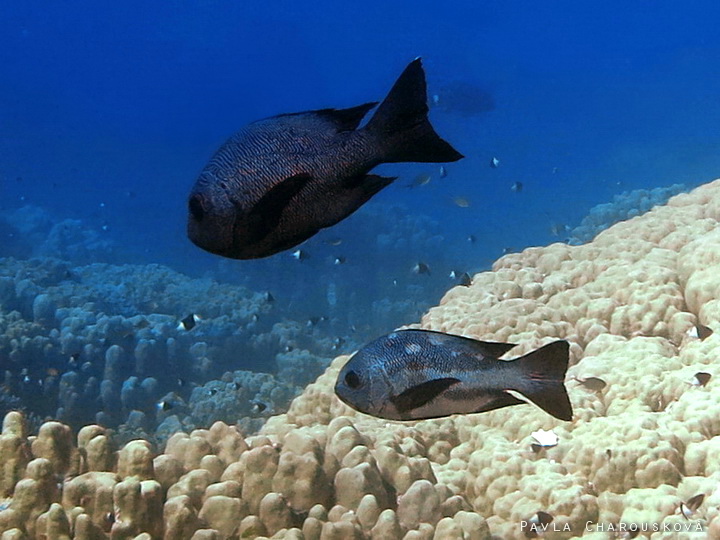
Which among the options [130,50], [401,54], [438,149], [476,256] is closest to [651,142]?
[476,256]

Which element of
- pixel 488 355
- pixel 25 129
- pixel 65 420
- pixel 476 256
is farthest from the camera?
pixel 25 129

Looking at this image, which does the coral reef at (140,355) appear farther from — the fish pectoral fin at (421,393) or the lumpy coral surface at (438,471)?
the fish pectoral fin at (421,393)

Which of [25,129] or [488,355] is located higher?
[25,129]

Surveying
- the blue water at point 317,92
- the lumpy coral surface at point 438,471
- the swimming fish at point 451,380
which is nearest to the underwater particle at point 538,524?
the lumpy coral surface at point 438,471

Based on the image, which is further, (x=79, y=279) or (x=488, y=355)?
(x=79, y=279)

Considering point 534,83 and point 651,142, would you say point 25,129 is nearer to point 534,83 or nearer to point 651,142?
point 534,83

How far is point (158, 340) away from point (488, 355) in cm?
986

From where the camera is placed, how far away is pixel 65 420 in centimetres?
891

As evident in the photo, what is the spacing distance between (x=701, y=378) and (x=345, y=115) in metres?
3.37

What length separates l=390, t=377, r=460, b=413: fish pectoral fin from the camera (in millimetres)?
1913

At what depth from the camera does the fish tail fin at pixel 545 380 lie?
196 centimetres

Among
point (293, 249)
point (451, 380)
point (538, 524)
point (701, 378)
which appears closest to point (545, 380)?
point (451, 380)

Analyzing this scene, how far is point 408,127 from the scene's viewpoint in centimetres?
155

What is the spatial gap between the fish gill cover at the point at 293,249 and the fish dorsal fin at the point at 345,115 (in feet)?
0.78
